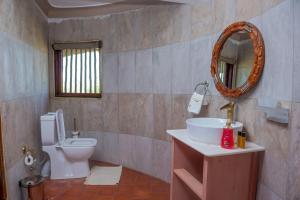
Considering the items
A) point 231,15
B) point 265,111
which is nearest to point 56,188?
point 265,111

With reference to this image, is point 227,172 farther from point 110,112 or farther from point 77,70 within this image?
point 77,70

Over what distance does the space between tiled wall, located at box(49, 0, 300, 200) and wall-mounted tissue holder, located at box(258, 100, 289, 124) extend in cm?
3

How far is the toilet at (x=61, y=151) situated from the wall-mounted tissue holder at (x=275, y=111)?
2.12 m

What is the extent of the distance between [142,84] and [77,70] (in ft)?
4.00

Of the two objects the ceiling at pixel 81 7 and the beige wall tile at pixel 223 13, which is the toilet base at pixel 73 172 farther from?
the beige wall tile at pixel 223 13

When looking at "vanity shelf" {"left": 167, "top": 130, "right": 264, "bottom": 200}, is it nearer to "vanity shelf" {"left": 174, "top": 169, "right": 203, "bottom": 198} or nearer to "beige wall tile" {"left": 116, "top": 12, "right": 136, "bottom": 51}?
"vanity shelf" {"left": 174, "top": 169, "right": 203, "bottom": 198}

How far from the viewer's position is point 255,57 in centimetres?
137

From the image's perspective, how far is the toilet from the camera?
2.56m

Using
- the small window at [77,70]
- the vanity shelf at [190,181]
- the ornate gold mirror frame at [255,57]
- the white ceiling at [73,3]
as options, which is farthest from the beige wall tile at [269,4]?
the small window at [77,70]

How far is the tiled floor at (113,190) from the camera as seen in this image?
227cm

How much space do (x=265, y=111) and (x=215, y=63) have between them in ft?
2.14

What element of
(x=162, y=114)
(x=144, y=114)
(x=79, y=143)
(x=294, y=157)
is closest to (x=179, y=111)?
(x=162, y=114)

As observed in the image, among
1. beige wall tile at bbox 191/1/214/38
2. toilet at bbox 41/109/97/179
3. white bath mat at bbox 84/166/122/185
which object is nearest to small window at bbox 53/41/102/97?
toilet at bbox 41/109/97/179

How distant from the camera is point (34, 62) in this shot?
260 cm
